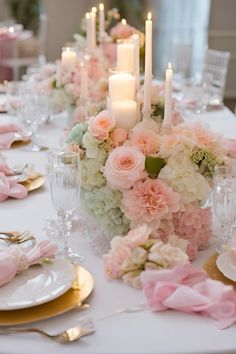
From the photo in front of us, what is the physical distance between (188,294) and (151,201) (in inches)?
11.0

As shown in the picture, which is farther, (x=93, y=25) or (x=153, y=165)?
(x=93, y=25)

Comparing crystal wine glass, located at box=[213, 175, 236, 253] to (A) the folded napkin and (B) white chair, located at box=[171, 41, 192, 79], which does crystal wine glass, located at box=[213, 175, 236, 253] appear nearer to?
(A) the folded napkin

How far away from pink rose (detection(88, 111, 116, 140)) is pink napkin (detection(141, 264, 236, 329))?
0.40 metres

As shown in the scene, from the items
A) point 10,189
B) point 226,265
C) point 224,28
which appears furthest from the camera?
point 224,28

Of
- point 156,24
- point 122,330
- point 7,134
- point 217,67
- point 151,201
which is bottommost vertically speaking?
point 156,24

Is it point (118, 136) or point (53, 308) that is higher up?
point (118, 136)

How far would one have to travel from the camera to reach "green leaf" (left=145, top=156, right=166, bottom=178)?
1.50 meters

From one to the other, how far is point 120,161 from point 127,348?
454 millimetres

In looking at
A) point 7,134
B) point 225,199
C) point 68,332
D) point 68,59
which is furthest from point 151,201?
point 68,59

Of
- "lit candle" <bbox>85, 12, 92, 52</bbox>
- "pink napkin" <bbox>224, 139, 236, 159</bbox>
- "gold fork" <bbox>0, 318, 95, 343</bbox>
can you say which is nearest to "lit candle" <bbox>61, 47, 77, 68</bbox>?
"lit candle" <bbox>85, 12, 92, 52</bbox>

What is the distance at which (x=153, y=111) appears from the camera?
1.74 m

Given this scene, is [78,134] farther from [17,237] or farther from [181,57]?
[181,57]

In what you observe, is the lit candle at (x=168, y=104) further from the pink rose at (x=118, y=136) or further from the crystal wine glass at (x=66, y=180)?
the crystal wine glass at (x=66, y=180)

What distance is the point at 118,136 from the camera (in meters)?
1.57
